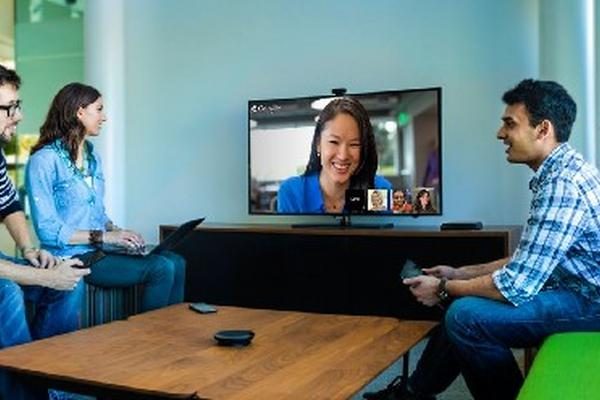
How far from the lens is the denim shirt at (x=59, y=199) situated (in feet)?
8.38

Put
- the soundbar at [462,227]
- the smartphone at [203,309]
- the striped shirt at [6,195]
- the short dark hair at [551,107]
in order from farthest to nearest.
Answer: the soundbar at [462,227] → the striped shirt at [6,195] → the smartphone at [203,309] → the short dark hair at [551,107]

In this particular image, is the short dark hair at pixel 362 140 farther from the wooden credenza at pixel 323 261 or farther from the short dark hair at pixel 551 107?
the short dark hair at pixel 551 107

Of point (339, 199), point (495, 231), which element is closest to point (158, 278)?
point (339, 199)

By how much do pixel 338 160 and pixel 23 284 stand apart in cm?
201

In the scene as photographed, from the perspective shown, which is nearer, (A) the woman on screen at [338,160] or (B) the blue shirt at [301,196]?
(A) the woman on screen at [338,160]

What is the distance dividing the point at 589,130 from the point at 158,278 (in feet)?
7.16

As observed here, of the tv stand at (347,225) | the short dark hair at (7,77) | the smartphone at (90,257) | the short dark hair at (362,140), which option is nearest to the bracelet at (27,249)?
the smartphone at (90,257)

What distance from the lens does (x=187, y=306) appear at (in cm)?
236

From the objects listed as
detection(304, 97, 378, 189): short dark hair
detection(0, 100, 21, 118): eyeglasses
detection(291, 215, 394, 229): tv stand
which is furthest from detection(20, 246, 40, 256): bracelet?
detection(304, 97, 378, 189): short dark hair

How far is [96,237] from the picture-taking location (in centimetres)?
266

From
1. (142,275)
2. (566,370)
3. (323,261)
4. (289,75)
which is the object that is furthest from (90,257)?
(289,75)

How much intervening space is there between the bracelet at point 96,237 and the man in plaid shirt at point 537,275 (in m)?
1.39

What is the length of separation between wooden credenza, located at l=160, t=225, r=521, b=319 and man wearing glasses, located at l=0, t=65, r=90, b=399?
1391mm

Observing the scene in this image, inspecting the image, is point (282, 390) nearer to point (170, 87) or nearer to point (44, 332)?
point (44, 332)
